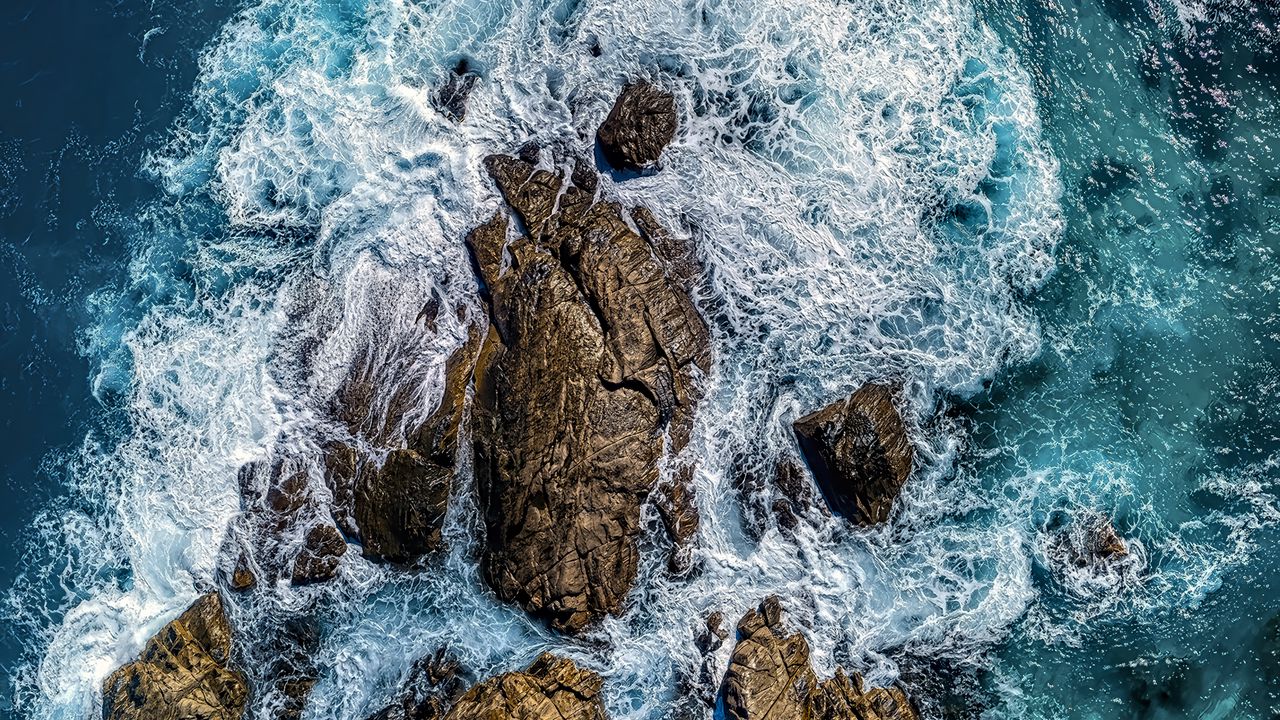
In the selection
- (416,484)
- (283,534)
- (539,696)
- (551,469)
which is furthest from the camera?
(283,534)

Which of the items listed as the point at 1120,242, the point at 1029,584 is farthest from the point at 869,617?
the point at 1120,242

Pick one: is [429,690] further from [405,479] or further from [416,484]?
[405,479]

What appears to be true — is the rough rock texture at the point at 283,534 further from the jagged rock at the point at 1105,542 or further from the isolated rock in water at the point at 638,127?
the jagged rock at the point at 1105,542

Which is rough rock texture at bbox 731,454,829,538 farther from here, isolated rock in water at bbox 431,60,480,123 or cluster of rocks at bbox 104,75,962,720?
isolated rock in water at bbox 431,60,480,123

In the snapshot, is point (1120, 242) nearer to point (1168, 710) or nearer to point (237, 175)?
point (1168, 710)

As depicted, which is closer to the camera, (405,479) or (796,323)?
(405,479)

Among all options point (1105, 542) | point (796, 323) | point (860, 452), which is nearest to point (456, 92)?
point (796, 323)

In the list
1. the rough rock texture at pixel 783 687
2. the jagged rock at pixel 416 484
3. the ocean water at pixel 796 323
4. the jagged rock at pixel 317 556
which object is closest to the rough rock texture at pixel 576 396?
the jagged rock at pixel 416 484
